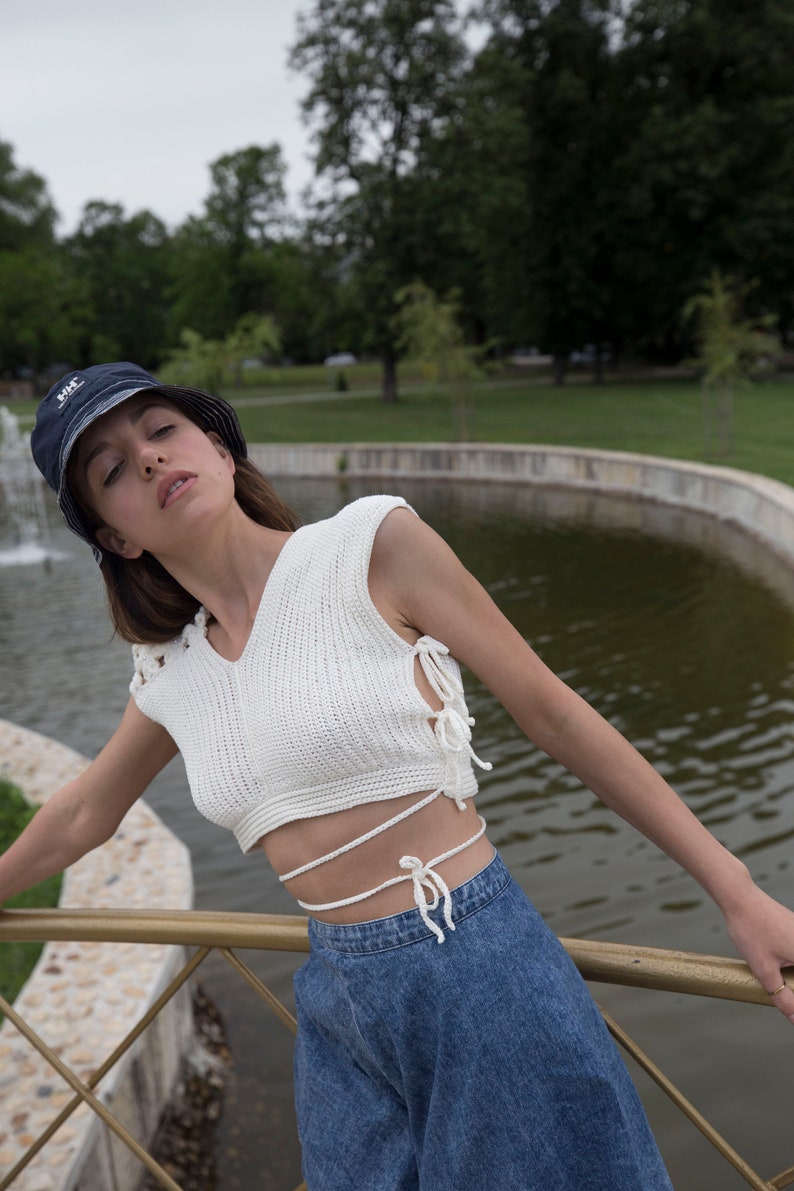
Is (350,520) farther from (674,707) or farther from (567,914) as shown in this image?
(674,707)

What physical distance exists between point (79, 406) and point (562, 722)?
90 centimetres

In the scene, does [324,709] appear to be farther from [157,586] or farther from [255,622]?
[157,586]

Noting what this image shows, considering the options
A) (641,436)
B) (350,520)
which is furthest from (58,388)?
(641,436)

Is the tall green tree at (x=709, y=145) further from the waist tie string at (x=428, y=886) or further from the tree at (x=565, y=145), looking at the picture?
the waist tie string at (x=428, y=886)

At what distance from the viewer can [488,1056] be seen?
4.75ft

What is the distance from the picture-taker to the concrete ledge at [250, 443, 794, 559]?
14.2m

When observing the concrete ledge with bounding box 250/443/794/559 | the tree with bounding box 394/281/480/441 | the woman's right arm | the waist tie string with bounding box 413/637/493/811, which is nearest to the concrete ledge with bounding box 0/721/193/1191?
the woman's right arm

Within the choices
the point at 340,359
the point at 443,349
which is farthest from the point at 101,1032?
the point at 340,359

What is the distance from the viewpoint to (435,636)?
1593mm

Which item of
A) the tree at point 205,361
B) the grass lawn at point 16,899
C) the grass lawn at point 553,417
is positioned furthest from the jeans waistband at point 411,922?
the tree at point 205,361

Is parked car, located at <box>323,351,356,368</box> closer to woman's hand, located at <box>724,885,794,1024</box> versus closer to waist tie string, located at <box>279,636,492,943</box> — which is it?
waist tie string, located at <box>279,636,492,943</box>

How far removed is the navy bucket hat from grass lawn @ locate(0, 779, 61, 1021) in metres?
2.69

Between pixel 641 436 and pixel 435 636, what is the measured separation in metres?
24.1

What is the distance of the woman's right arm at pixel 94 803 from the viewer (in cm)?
196
